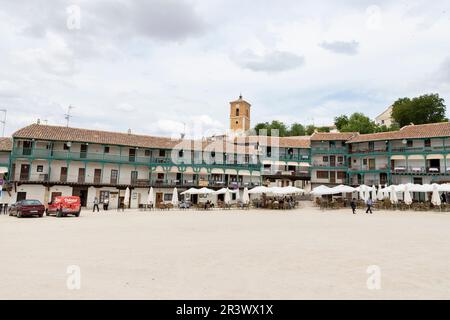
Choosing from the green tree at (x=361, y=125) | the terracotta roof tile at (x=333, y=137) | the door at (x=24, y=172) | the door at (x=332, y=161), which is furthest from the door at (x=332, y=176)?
the door at (x=24, y=172)

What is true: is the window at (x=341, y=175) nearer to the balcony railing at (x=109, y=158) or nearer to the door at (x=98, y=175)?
the balcony railing at (x=109, y=158)

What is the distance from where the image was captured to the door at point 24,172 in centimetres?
3603

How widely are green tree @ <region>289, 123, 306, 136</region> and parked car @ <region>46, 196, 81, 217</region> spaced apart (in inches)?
2577

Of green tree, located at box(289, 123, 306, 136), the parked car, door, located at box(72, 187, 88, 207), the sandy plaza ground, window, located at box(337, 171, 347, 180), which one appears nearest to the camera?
the sandy plaza ground

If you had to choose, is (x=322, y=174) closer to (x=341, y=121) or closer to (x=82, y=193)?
(x=341, y=121)

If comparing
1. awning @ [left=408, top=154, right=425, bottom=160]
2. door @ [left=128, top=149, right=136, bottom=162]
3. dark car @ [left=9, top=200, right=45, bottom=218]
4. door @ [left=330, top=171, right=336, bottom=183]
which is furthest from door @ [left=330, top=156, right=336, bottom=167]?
dark car @ [left=9, top=200, right=45, bottom=218]

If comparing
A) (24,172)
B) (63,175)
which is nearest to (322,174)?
(63,175)

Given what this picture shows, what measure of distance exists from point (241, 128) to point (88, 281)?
71465 mm

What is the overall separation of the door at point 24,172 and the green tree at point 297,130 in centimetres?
6047

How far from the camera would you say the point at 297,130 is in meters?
83.1

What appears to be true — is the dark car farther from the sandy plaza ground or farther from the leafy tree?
the leafy tree

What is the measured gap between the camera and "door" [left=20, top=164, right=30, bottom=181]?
36031mm
